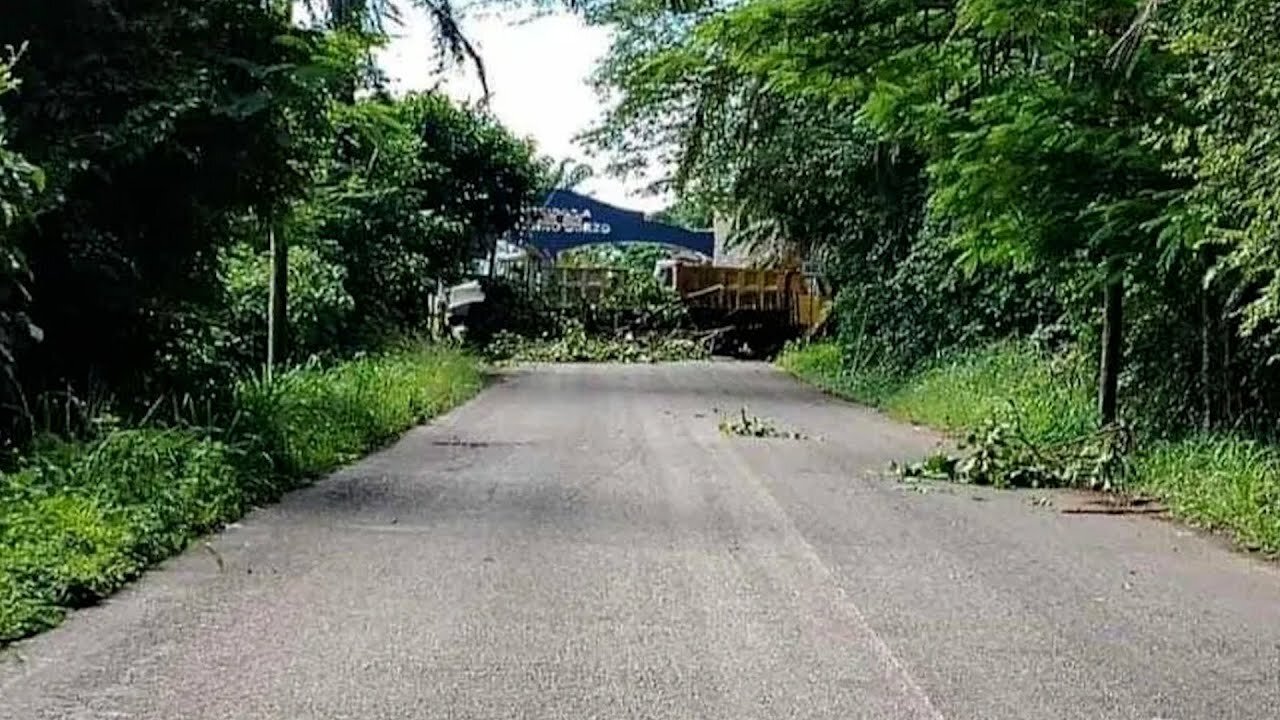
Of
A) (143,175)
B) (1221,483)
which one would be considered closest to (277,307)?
(143,175)

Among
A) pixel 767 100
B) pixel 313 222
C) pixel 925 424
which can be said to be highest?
pixel 767 100

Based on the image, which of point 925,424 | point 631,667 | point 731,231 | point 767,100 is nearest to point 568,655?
point 631,667

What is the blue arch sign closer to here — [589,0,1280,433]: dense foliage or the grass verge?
the grass verge

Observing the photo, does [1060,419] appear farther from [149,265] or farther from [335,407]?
[149,265]

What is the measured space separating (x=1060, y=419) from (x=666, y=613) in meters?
8.57

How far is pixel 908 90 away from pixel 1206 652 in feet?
24.8

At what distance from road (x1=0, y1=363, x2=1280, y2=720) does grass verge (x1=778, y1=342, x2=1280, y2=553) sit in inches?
14.7

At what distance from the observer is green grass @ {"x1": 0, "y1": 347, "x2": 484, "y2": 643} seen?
685cm

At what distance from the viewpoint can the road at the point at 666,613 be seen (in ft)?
18.2

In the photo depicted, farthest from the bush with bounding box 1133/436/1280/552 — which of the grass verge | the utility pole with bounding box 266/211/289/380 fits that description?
the utility pole with bounding box 266/211/289/380

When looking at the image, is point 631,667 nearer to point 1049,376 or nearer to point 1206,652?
point 1206,652

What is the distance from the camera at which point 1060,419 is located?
1472 centimetres

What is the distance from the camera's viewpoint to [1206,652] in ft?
21.6

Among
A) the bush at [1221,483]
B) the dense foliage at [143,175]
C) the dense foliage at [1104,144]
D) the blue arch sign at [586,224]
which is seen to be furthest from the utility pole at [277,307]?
the blue arch sign at [586,224]
